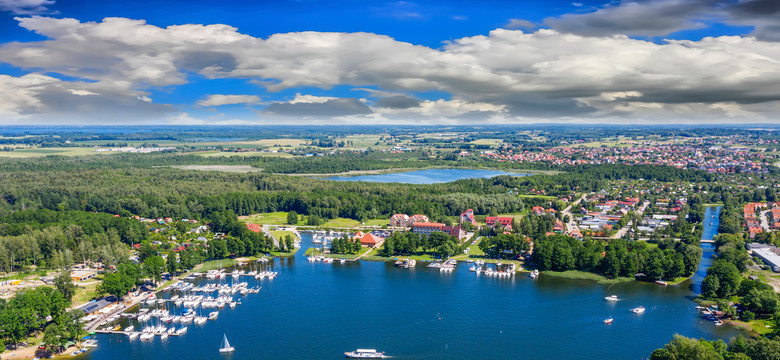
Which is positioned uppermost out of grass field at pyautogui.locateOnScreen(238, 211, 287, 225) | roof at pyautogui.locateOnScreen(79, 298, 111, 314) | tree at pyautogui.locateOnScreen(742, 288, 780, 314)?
grass field at pyautogui.locateOnScreen(238, 211, 287, 225)

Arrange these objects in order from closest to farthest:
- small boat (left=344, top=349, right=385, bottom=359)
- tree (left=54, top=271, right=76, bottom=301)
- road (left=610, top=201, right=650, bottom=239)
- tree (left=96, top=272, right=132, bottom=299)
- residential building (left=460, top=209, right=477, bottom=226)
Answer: small boat (left=344, top=349, right=385, bottom=359) → tree (left=54, top=271, right=76, bottom=301) → tree (left=96, top=272, right=132, bottom=299) → road (left=610, top=201, right=650, bottom=239) → residential building (left=460, top=209, right=477, bottom=226)

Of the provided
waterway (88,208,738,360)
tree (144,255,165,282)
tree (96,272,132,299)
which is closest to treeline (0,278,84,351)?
waterway (88,208,738,360)

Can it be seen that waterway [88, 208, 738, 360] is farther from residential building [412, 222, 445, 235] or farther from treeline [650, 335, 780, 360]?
residential building [412, 222, 445, 235]

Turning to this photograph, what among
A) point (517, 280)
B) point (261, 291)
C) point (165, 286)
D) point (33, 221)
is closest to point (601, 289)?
point (517, 280)

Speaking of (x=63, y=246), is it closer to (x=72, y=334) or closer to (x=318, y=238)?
(x=72, y=334)

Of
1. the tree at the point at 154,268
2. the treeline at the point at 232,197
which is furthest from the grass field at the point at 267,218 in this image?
the tree at the point at 154,268

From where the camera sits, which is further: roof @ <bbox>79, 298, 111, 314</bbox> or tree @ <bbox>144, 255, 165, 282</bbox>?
tree @ <bbox>144, 255, 165, 282</bbox>

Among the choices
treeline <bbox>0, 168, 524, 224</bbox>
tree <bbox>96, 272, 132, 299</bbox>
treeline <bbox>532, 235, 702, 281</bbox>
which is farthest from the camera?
treeline <bbox>0, 168, 524, 224</bbox>
